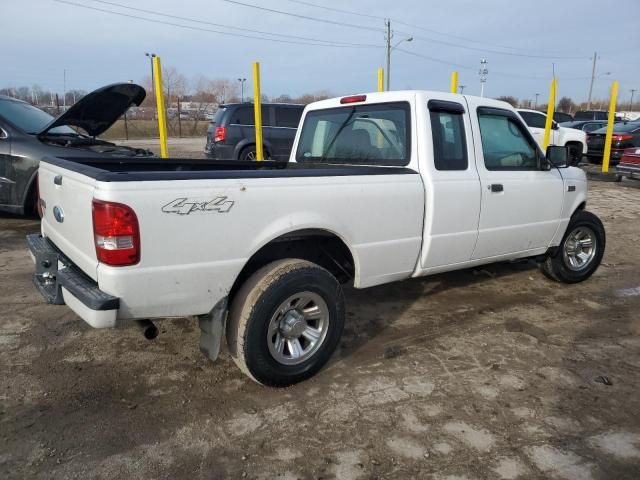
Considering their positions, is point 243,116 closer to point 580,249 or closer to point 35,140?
point 35,140

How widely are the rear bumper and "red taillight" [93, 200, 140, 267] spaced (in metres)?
0.21

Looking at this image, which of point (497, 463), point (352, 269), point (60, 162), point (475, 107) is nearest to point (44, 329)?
point (60, 162)

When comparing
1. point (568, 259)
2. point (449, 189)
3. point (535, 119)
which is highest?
point (535, 119)

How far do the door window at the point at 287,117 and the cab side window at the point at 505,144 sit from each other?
8.36 metres

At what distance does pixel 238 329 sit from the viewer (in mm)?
2986

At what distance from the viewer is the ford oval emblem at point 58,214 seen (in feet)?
10.3

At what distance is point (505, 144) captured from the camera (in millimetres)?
4449

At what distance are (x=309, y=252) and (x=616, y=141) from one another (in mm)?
15993

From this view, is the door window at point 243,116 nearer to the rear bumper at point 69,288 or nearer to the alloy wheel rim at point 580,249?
the alloy wheel rim at point 580,249

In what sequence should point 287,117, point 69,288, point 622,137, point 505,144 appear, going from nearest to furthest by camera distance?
point 69,288 → point 505,144 → point 287,117 → point 622,137

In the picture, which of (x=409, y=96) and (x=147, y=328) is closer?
(x=147, y=328)

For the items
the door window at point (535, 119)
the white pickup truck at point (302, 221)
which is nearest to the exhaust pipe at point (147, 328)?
the white pickup truck at point (302, 221)

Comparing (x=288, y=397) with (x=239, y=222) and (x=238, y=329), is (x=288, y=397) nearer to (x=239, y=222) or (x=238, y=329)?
(x=238, y=329)

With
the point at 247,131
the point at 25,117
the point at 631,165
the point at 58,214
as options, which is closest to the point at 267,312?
the point at 58,214
